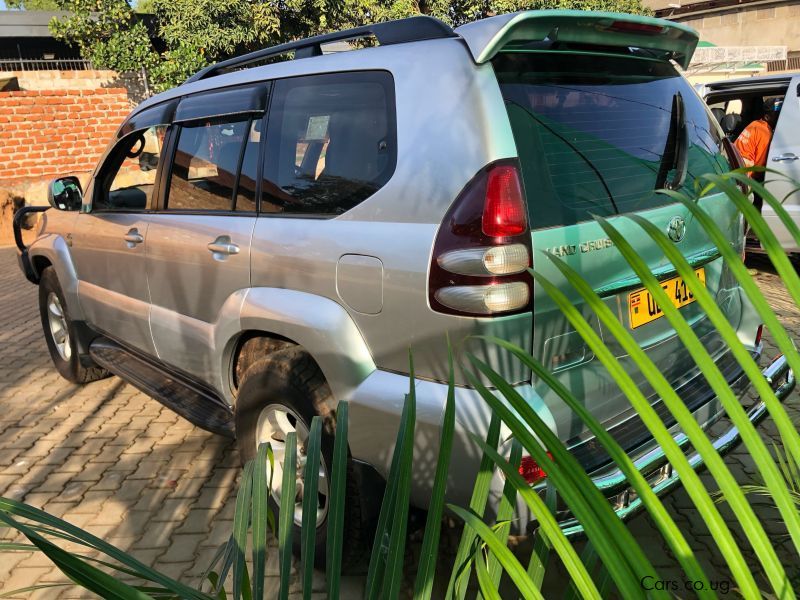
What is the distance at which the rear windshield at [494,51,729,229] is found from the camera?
215 cm

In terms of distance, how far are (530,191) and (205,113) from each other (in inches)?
73.3

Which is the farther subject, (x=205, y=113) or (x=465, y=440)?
(x=205, y=113)

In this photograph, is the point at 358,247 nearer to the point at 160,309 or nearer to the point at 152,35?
the point at 160,309

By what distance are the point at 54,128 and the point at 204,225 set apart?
1325cm

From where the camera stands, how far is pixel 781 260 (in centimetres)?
93

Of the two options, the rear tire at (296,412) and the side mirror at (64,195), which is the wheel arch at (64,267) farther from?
the rear tire at (296,412)

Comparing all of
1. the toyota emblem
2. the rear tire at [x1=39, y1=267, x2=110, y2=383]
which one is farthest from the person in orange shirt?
the rear tire at [x1=39, y1=267, x2=110, y2=383]

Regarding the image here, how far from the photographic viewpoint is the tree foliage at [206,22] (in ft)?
48.0

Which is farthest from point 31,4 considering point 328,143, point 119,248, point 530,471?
point 530,471

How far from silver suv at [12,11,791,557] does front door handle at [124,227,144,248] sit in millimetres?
165

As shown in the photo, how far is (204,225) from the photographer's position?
300 cm

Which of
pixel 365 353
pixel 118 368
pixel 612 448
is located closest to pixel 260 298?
pixel 365 353

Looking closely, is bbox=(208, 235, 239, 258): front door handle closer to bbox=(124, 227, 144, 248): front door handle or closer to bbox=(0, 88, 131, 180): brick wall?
bbox=(124, 227, 144, 248): front door handle

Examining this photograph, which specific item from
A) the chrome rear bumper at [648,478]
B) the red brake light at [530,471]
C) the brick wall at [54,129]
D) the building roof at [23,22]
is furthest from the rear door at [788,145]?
the building roof at [23,22]
